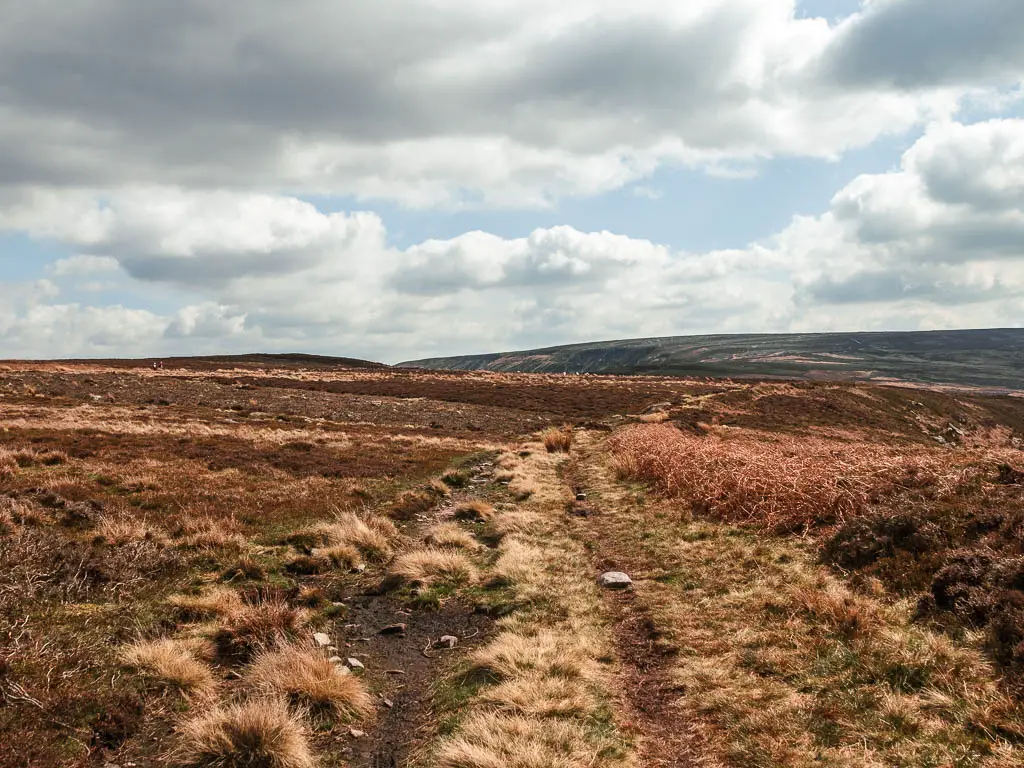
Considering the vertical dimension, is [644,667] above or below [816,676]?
below

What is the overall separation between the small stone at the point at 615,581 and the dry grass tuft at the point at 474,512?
6.50 meters

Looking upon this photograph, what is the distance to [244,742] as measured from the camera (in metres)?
5.84

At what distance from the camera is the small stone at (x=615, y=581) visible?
11.5 meters

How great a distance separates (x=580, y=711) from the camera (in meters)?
6.89

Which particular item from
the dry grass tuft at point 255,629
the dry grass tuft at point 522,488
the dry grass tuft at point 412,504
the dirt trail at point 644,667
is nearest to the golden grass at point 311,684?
the dry grass tuft at point 255,629

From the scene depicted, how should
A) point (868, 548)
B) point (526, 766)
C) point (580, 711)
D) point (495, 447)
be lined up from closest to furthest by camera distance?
point (526, 766), point (580, 711), point (868, 548), point (495, 447)

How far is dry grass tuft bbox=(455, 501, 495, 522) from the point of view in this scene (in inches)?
709

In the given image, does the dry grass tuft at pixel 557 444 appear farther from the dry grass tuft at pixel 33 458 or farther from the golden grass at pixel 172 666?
the golden grass at pixel 172 666

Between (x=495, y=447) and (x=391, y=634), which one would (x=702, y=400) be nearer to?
(x=495, y=447)

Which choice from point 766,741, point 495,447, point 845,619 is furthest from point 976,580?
point 495,447

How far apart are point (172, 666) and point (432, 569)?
18.6ft

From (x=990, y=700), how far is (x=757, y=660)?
96.2 inches

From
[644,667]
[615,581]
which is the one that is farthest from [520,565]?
[644,667]

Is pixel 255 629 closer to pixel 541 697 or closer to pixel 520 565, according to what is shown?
pixel 541 697
